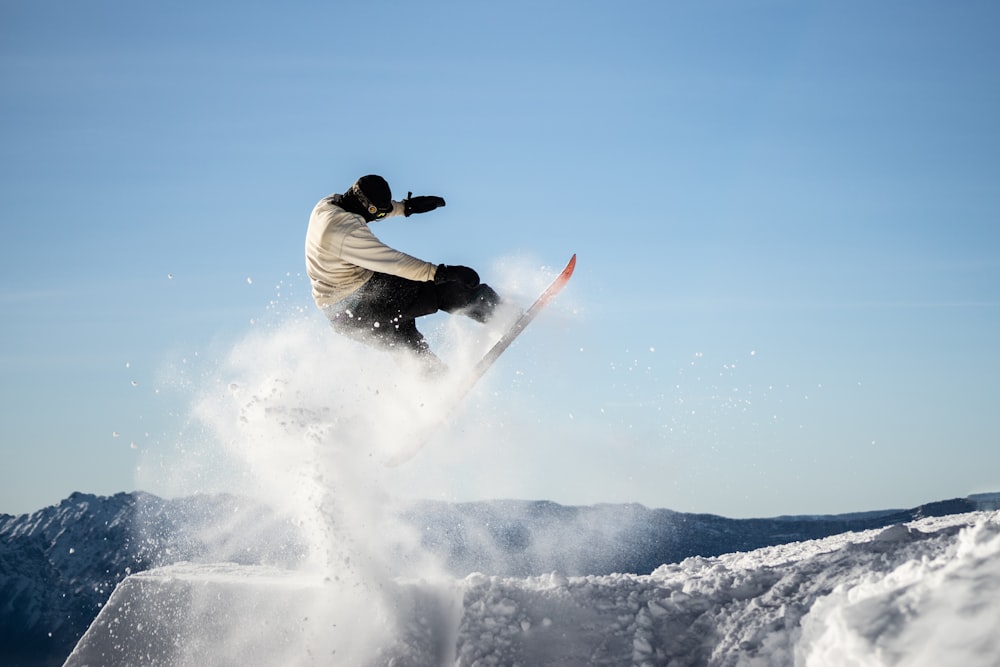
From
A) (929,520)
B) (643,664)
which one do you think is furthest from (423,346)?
(929,520)

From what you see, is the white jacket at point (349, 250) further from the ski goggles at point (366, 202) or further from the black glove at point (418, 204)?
the black glove at point (418, 204)

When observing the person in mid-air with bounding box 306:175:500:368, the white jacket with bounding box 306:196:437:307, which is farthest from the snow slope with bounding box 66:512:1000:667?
the white jacket with bounding box 306:196:437:307

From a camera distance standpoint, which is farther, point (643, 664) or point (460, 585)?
point (460, 585)

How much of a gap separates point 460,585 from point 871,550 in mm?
3205

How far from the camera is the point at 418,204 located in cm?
845

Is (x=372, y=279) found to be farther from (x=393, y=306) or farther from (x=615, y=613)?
(x=615, y=613)

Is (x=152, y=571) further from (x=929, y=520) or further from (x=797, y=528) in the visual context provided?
(x=797, y=528)

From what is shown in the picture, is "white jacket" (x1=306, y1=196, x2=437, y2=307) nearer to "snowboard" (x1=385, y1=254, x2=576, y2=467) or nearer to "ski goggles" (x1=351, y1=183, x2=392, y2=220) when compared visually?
"ski goggles" (x1=351, y1=183, x2=392, y2=220)

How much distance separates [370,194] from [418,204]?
0.75 meters

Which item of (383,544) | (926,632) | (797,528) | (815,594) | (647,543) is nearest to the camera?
(926,632)

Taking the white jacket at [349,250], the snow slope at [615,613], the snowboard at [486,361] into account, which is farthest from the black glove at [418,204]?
the snow slope at [615,613]

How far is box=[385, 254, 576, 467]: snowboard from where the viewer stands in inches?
348

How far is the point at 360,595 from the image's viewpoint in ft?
23.9

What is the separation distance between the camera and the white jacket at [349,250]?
753 centimetres
